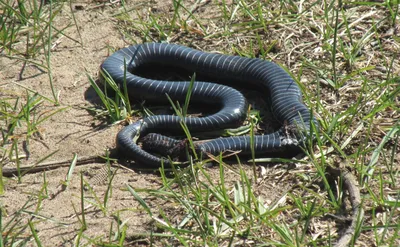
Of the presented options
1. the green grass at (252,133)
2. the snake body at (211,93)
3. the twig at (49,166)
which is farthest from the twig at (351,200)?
the twig at (49,166)

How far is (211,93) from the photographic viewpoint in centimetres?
686

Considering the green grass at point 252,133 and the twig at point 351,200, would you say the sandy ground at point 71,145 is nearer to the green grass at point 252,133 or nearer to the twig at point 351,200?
the green grass at point 252,133

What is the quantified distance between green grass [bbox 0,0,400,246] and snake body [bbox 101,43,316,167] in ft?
0.52

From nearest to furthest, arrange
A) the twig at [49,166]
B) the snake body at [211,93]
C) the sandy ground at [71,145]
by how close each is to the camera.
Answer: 1. the sandy ground at [71,145]
2. the twig at [49,166]
3. the snake body at [211,93]

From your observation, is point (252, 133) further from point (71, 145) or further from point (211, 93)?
point (71, 145)

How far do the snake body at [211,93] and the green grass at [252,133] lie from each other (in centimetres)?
16

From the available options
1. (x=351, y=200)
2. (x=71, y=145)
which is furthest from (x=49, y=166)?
(x=351, y=200)

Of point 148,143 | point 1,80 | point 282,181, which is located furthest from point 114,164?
point 1,80

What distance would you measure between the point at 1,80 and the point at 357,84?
3411mm

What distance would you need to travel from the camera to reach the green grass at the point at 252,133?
16.4ft

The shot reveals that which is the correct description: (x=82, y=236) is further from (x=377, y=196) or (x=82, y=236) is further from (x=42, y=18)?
(x=42, y=18)

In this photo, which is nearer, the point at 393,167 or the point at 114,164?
the point at 393,167

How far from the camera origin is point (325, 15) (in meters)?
7.41

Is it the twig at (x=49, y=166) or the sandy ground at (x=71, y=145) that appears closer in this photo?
the sandy ground at (x=71, y=145)
